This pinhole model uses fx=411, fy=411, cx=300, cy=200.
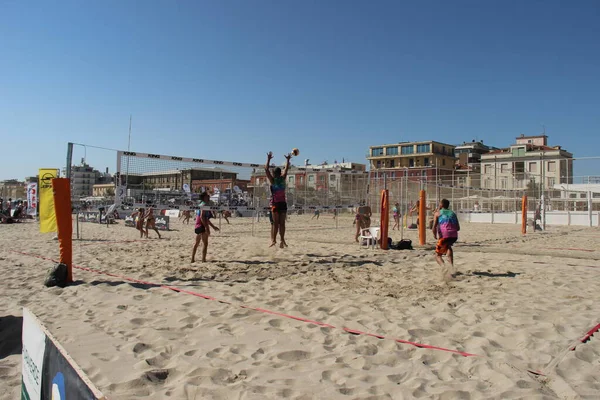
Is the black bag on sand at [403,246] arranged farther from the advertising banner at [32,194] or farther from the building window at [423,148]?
the building window at [423,148]

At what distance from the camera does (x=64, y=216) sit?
5992 millimetres

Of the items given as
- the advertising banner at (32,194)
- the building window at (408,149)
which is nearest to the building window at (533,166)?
the building window at (408,149)

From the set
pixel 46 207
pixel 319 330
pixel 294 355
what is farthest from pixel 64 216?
pixel 46 207

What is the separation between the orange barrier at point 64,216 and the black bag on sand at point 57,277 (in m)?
0.08

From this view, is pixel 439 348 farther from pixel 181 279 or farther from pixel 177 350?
pixel 181 279

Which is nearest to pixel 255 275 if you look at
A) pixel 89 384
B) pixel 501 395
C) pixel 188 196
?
pixel 501 395

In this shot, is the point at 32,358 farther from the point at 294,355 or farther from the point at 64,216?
the point at 64,216

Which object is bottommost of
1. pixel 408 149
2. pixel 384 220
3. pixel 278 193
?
pixel 384 220

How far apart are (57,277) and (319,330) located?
4.07 meters

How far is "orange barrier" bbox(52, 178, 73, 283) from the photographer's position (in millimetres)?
5918

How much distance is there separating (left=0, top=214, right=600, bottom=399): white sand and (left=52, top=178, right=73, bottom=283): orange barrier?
0.43 metres

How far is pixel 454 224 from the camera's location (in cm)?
674

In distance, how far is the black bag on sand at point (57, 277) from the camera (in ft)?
18.8

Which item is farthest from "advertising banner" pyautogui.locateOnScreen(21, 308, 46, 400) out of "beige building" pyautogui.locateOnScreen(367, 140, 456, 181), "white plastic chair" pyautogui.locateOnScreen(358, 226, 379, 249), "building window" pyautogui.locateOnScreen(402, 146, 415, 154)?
"building window" pyautogui.locateOnScreen(402, 146, 415, 154)
